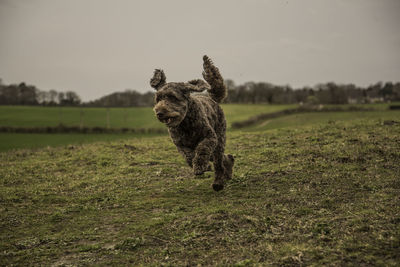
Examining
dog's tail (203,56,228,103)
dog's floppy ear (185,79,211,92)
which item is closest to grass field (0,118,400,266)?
dog's tail (203,56,228,103)

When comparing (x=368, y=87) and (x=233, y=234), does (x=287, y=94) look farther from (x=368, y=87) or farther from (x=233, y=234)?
(x=233, y=234)

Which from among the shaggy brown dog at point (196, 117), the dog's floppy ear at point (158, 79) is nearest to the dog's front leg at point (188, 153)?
the shaggy brown dog at point (196, 117)

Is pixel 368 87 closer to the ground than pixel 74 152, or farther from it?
farther from it

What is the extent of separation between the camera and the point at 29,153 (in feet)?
59.2

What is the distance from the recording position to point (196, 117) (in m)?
7.47

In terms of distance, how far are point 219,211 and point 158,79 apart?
3.23 m

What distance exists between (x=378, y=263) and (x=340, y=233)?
1068 millimetres

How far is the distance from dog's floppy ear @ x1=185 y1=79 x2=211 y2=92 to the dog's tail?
788 millimetres

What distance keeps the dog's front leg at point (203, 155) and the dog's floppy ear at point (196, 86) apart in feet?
3.54

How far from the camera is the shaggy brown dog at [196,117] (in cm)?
698

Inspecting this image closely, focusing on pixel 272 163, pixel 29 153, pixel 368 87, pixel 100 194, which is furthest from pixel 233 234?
pixel 368 87

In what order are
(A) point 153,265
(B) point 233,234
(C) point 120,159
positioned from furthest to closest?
1. (C) point 120,159
2. (B) point 233,234
3. (A) point 153,265

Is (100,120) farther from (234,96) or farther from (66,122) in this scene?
(234,96)

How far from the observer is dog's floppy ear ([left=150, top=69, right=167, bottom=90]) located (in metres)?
7.68
